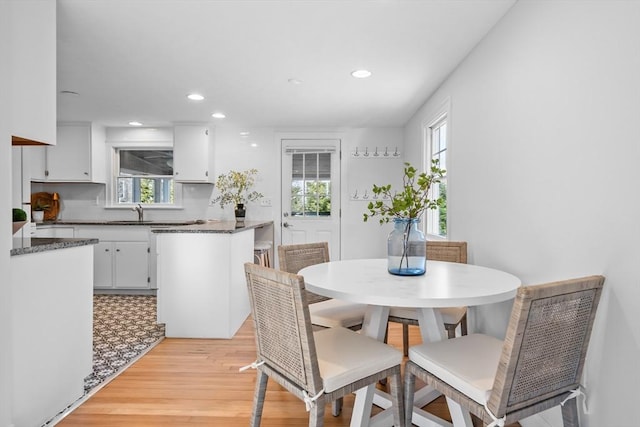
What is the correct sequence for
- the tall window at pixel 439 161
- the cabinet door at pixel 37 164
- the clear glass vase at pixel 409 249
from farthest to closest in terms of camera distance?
the cabinet door at pixel 37 164 < the tall window at pixel 439 161 < the clear glass vase at pixel 409 249

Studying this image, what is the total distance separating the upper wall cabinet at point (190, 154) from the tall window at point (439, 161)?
9.34 ft

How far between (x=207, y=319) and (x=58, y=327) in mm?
1386

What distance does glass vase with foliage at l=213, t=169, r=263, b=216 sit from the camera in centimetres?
525

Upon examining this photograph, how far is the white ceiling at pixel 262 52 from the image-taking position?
2205 mm

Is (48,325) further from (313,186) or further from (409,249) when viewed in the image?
(313,186)

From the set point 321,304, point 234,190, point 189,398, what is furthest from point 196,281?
point 234,190

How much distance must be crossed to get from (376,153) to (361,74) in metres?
2.21

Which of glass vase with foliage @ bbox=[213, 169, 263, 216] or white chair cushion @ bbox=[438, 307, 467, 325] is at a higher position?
glass vase with foliage @ bbox=[213, 169, 263, 216]

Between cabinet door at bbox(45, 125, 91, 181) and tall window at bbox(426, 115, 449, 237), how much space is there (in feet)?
14.0

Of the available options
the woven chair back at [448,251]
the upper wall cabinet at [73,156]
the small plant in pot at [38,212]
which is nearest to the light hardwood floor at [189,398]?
the woven chair back at [448,251]

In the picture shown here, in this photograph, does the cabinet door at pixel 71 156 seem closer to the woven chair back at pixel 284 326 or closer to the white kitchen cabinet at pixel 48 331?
the white kitchen cabinet at pixel 48 331

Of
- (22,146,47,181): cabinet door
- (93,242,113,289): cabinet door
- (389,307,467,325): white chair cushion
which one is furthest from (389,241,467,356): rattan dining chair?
(22,146,47,181): cabinet door

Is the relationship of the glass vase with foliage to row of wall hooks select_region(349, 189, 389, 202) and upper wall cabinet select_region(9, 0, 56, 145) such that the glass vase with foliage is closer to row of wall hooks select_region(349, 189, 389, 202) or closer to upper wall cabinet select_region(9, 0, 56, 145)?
row of wall hooks select_region(349, 189, 389, 202)

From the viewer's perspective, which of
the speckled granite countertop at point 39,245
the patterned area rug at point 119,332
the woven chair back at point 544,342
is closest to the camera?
the woven chair back at point 544,342
